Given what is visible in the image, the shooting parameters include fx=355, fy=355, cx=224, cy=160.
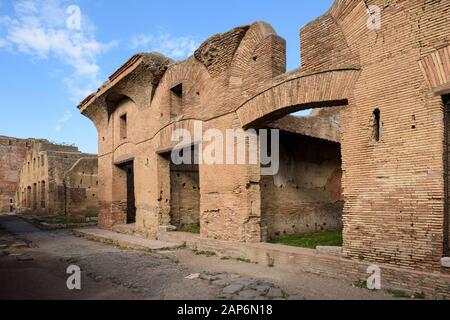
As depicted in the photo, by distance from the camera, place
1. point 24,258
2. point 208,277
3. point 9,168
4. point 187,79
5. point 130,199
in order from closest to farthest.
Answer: point 208,277 < point 24,258 < point 187,79 < point 130,199 < point 9,168

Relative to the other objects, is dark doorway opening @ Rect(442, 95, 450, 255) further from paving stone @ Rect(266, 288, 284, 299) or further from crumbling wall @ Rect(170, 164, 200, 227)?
crumbling wall @ Rect(170, 164, 200, 227)

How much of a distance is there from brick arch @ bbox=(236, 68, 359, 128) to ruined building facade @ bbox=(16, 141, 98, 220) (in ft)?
47.4

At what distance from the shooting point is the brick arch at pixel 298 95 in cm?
568

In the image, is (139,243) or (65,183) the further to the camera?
(65,183)

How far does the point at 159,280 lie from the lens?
560 centimetres

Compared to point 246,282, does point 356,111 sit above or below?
above

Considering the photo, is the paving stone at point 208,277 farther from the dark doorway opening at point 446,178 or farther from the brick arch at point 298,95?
the dark doorway opening at point 446,178

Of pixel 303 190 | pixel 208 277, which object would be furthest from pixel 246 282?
pixel 303 190

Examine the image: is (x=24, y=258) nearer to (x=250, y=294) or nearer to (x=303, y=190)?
(x=250, y=294)

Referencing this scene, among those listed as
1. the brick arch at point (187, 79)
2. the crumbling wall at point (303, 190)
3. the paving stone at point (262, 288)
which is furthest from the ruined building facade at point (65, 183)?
the paving stone at point (262, 288)

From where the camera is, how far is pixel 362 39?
5.45 metres

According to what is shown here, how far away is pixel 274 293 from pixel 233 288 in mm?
604

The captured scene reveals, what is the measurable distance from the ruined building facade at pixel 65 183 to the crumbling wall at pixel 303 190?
1282cm

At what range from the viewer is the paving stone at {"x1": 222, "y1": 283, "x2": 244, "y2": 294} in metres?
4.87
